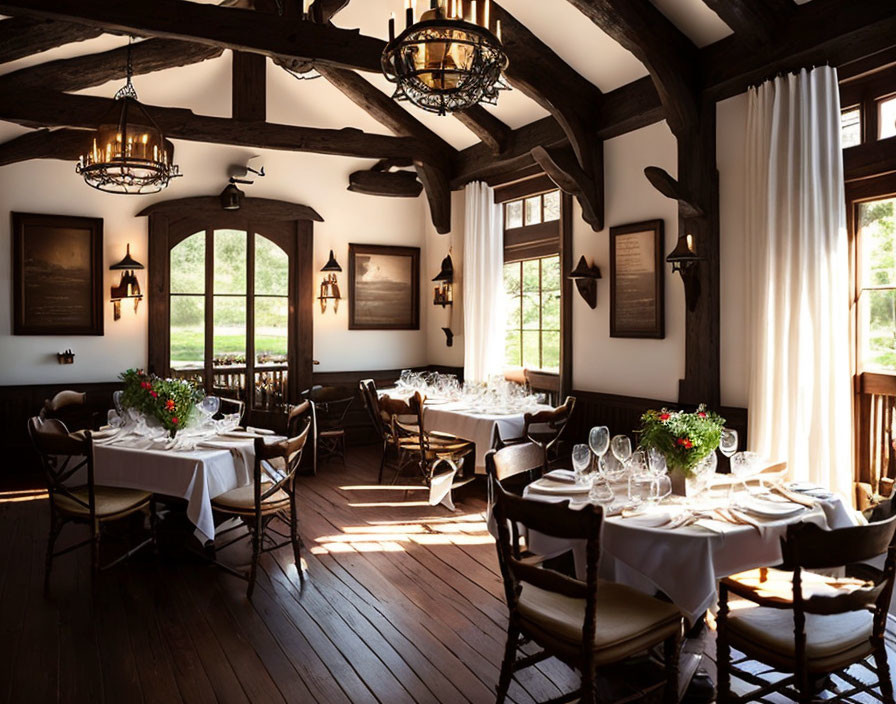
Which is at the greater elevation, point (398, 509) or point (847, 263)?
point (847, 263)

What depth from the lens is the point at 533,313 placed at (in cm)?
759

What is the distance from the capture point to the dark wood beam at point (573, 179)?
6.01m

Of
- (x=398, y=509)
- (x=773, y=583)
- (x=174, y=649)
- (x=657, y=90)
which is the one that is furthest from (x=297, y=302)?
(x=773, y=583)

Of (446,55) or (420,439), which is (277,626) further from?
(446,55)

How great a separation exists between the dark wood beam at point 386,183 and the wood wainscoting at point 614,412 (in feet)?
12.1

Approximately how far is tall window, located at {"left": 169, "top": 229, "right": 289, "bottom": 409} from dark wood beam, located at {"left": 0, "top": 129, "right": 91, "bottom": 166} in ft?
4.80

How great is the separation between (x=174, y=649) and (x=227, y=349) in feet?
17.1

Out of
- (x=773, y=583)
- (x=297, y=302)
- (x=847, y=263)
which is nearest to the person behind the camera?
(x=773, y=583)

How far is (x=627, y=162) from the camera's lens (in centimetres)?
617

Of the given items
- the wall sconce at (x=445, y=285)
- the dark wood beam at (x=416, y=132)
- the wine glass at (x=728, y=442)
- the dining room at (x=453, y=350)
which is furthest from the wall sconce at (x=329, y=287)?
the wine glass at (x=728, y=442)

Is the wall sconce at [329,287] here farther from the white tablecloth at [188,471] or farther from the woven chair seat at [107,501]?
the woven chair seat at [107,501]

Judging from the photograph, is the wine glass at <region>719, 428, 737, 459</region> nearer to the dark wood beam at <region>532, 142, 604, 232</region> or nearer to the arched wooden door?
the dark wood beam at <region>532, 142, 604, 232</region>

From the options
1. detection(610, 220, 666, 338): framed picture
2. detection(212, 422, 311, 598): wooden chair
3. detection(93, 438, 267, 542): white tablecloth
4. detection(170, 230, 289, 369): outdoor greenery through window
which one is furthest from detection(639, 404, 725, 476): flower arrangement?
detection(170, 230, 289, 369): outdoor greenery through window

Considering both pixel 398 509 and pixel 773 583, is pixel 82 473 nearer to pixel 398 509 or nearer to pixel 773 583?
pixel 398 509
